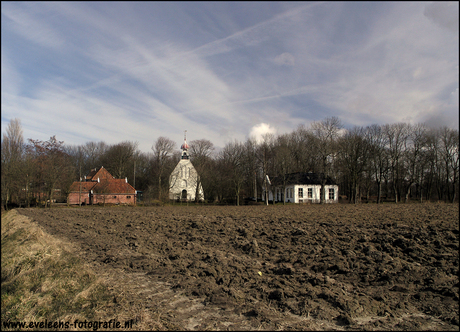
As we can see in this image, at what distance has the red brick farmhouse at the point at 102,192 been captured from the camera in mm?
44812

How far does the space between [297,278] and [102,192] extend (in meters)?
43.2

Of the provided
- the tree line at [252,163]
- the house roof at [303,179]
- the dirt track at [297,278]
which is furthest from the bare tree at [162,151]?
the dirt track at [297,278]

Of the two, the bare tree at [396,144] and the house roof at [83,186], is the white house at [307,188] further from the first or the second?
the house roof at [83,186]

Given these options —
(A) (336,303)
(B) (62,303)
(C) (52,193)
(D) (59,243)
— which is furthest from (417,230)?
(C) (52,193)

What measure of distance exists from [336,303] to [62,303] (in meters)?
4.87

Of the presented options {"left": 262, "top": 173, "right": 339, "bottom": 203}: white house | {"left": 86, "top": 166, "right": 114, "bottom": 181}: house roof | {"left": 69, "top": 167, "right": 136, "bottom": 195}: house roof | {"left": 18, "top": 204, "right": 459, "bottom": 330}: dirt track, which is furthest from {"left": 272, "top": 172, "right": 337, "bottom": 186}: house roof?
{"left": 18, "top": 204, "right": 459, "bottom": 330}: dirt track

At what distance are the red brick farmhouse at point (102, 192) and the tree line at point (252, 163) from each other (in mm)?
2370

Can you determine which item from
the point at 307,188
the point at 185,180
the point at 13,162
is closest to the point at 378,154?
the point at 307,188

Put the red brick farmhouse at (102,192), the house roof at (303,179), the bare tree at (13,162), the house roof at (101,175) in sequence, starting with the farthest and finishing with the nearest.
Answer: the house roof at (303,179) < the house roof at (101,175) < the red brick farmhouse at (102,192) < the bare tree at (13,162)

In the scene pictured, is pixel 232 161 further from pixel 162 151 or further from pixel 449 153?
pixel 449 153

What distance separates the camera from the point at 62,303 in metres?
5.19

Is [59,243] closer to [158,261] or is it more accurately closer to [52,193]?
[158,261]

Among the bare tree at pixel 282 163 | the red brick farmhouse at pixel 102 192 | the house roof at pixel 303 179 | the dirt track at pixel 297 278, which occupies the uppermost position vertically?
the bare tree at pixel 282 163

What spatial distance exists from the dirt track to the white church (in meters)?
43.4
